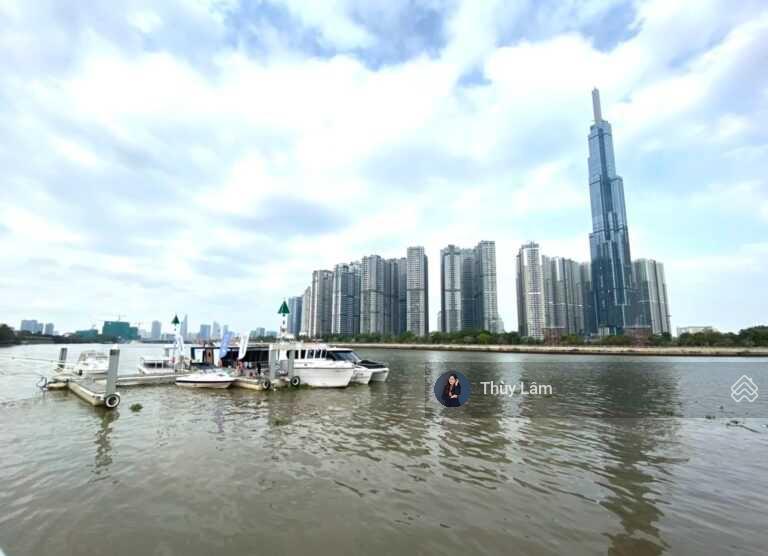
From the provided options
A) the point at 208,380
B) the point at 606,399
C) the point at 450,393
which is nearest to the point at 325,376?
the point at 208,380

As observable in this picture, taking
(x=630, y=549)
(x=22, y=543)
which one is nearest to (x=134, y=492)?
(x=22, y=543)

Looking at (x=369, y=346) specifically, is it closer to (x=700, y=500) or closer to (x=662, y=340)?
(x=662, y=340)

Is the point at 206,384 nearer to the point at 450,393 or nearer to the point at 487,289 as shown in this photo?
the point at 450,393

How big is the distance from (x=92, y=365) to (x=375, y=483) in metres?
38.9

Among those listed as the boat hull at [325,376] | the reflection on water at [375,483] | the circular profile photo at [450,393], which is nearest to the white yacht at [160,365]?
the boat hull at [325,376]

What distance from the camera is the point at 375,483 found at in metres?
10.3

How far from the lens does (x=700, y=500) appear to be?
943cm

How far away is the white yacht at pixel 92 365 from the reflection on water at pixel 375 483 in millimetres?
17907

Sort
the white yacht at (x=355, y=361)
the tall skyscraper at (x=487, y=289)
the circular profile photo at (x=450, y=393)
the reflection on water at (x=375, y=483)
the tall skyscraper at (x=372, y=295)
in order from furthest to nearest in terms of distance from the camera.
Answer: the tall skyscraper at (x=372, y=295), the tall skyscraper at (x=487, y=289), the white yacht at (x=355, y=361), the circular profile photo at (x=450, y=393), the reflection on water at (x=375, y=483)

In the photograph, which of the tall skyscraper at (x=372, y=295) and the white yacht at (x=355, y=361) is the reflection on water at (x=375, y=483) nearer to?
the white yacht at (x=355, y=361)

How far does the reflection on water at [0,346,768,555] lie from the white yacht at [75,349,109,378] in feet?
58.8

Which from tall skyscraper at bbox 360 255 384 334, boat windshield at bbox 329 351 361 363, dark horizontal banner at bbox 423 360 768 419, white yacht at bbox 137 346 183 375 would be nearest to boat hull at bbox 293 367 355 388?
boat windshield at bbox 329 351 361 363

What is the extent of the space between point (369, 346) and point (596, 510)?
587 feet

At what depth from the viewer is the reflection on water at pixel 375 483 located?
737cm
